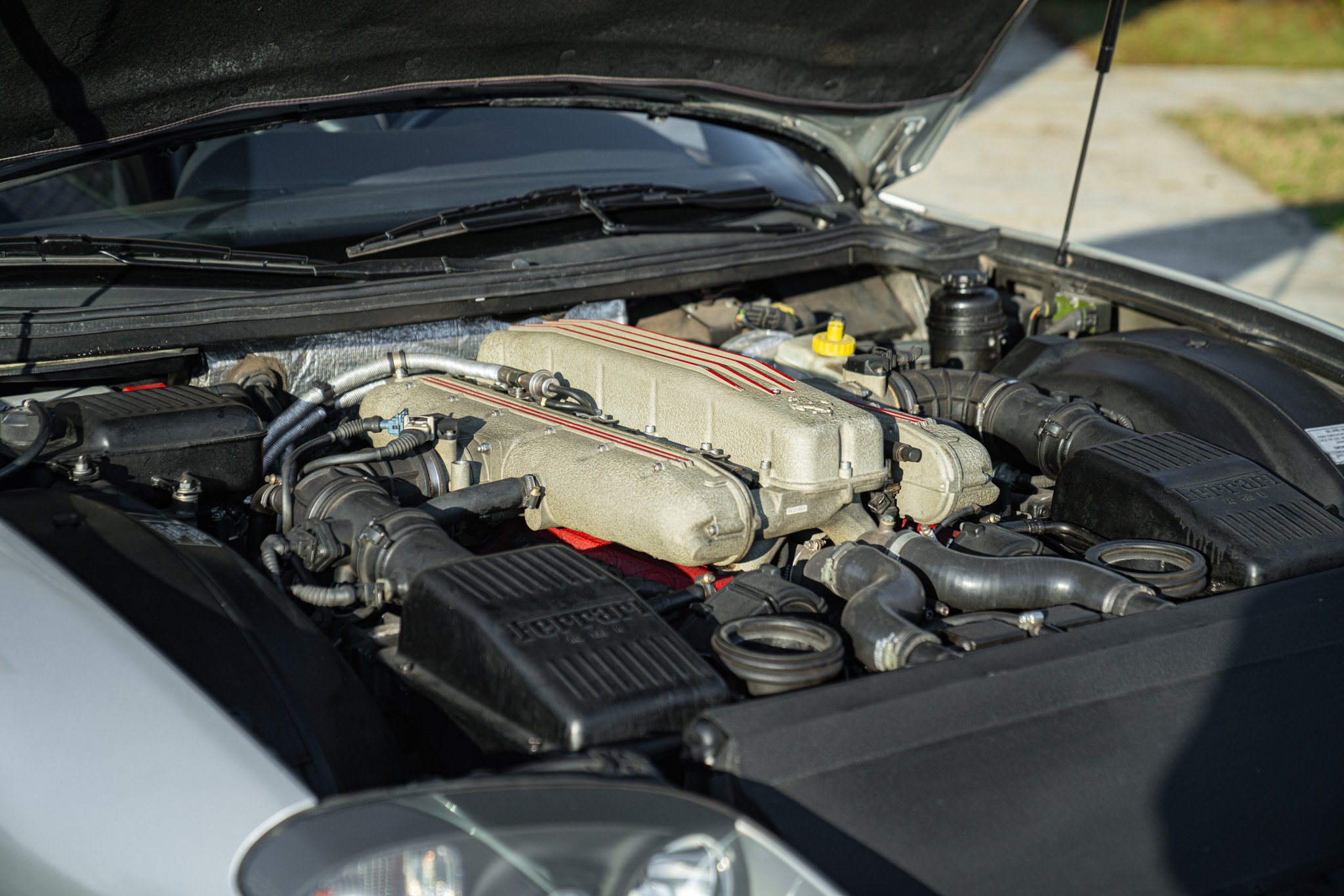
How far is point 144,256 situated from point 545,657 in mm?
1274

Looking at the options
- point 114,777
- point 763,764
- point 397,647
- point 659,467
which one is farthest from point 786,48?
point 114,777

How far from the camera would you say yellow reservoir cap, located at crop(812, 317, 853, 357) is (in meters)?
2.55

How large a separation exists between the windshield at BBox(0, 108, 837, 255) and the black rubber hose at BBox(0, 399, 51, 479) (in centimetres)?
59

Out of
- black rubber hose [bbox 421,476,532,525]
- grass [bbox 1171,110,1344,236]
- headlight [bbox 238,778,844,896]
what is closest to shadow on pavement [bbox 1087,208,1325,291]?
grass [bbox 1171,110,1344,236]

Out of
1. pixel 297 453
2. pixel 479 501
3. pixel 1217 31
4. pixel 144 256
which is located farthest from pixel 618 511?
pixel 1217 31

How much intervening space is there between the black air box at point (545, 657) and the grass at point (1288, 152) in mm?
9644

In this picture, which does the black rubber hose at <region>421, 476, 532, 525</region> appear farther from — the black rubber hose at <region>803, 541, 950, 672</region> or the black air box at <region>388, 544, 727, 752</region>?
the black rubber hose at <region>803, 541, 950, 672</region>

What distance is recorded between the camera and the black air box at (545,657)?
4.52ft

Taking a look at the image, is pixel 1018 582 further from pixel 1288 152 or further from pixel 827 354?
pixel 1288 152

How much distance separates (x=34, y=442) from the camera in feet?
5.66

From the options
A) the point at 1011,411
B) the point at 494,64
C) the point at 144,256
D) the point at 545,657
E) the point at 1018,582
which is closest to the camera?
the point at 545,657

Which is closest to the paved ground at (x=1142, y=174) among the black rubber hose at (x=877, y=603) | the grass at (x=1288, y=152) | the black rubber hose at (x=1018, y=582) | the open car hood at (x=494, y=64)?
the grass at (x=1288, y=152)

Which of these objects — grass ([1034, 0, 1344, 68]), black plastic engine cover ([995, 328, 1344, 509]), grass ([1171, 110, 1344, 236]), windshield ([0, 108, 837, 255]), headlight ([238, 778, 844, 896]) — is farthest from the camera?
grass ([1034, 0, 1344, 68])

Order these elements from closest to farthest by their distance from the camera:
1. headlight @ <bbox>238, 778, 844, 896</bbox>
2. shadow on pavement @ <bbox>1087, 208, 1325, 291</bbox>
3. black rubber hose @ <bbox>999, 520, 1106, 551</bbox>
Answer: headlight @ <bbox>238, 778, 844, 896</bbox> → black rubber hose @ <bbox>999, 520, 1106, 551</bbox> → shadow on pavement @ <bbox>1087, 208, 1325, 291</bbox>
